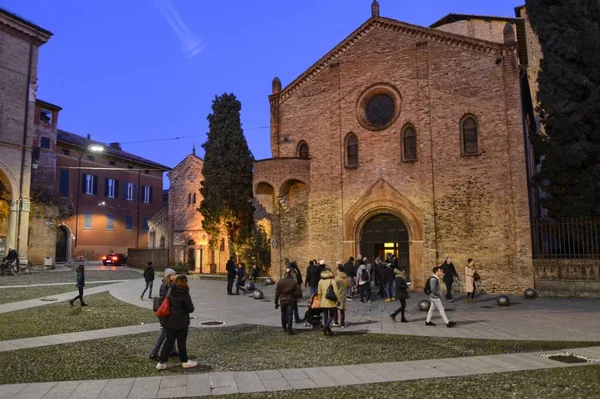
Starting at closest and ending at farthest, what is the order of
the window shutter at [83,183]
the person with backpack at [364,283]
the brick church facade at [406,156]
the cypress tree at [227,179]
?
the person with backpack at [364,283], the brick church facade at [406,156], the cypress tree at [227,179], the window shutter at [83,183]

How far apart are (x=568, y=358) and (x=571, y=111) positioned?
13.9 m

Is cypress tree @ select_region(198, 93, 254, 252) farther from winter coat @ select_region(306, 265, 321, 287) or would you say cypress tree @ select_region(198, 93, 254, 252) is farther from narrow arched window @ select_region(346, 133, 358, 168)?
winter coat @ select_region(306, 265, 321, 287)

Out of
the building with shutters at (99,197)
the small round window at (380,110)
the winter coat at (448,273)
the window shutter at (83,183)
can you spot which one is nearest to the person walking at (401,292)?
the winter coat at (448,273)

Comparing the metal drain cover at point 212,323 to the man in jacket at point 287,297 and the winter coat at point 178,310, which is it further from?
the winter coat at point 178,310

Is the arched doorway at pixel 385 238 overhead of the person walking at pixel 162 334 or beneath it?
overhead

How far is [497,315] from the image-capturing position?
12953mm

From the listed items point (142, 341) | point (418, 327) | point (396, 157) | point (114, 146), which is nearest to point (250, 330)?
point (142, 341)

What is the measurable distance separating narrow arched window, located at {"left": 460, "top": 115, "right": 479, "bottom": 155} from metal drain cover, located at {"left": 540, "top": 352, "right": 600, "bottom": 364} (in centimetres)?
1224

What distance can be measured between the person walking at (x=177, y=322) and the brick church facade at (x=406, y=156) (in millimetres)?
14188

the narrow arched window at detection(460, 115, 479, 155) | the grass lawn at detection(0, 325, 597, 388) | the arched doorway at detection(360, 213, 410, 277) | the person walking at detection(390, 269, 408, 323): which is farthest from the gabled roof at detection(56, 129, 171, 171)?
the person walking at detection(390, 269, 408, 323)

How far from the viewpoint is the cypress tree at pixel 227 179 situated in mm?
30375

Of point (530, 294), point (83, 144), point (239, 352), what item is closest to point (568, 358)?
point (239, 352)

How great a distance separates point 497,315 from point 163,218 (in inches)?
1242

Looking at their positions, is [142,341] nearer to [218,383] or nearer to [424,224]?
[218,383]
